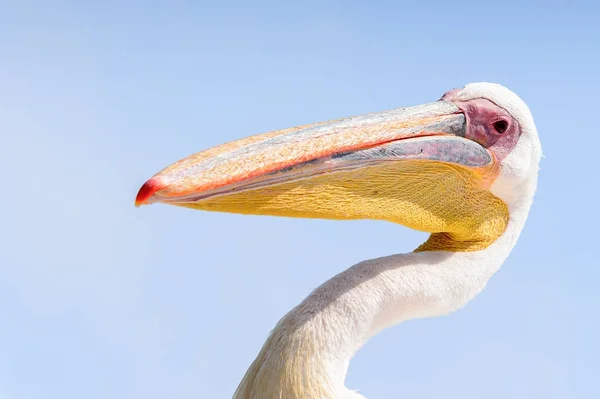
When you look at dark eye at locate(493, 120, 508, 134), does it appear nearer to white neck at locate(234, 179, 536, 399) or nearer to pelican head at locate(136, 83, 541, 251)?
pelican head at locate(136, 83, 541, 251)

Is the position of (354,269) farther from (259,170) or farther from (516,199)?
(516,199)

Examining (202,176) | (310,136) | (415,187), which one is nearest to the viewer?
(202,176)

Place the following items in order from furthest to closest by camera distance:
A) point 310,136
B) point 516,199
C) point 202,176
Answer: point 516,199 → point 310,136 → point 202,176

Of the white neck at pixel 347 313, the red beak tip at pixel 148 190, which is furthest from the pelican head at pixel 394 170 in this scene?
the white neck at pixel 347 313

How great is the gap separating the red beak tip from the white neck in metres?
1.10

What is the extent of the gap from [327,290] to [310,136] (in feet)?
2.75

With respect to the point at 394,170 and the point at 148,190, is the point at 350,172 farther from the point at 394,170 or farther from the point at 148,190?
the point at 148,190

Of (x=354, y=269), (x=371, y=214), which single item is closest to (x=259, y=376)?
(x=354, y=269)

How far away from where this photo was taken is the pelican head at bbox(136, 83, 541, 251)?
378 centimetres

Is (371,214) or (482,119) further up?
(482,119)

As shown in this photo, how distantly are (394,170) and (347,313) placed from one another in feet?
2.74

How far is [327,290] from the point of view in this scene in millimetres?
4176

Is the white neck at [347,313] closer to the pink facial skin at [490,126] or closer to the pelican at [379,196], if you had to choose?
the pelican at [379,196]

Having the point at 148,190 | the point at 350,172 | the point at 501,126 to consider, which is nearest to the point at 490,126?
the point at 501,126
